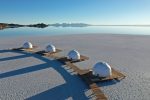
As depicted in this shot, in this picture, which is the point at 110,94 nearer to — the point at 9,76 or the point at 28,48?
the point at 9,76

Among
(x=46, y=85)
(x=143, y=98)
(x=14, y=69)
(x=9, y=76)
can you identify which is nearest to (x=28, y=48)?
(x=14, y=69)

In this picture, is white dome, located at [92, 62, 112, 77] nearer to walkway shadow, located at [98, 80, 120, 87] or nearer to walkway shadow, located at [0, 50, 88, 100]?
walkway shadow, located at [98, 80, 120, 87]

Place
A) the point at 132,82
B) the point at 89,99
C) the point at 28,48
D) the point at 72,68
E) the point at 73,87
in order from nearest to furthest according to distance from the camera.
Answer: the point at 89,99 < the point at 73,87 < the point at 132,82 < the point at 72,68 < the point at 28,48

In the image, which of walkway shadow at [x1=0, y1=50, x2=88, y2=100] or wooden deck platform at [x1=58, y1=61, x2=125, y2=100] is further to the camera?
wooden deck platform at [x1=58, y1=61, x2=125, y2=100]

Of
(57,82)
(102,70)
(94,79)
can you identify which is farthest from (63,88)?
(102,70)

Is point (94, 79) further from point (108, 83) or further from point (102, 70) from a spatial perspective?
point (108, 83)

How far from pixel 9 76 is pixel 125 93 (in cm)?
922

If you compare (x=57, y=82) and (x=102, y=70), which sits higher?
(x=102, y=70)

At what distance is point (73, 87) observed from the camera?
47.1 feet

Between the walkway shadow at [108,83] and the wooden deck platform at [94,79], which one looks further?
the walkway shadow at [108,83]

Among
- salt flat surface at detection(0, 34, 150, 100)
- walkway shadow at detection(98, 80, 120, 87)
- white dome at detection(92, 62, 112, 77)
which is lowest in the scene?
salt flat surface at detection(0, 34, 150, 100)

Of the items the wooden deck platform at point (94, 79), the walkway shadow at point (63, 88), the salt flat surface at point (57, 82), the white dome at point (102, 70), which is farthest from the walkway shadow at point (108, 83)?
the walkway shadow at point (63, 88)

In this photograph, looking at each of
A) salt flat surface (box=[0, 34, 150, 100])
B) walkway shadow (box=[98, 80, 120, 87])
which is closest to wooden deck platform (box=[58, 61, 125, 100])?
walkway shadow (box=[98, 80, 120, 87])

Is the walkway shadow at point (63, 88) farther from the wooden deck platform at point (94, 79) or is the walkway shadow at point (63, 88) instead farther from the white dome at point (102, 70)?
the white dome at point (102, 70)
